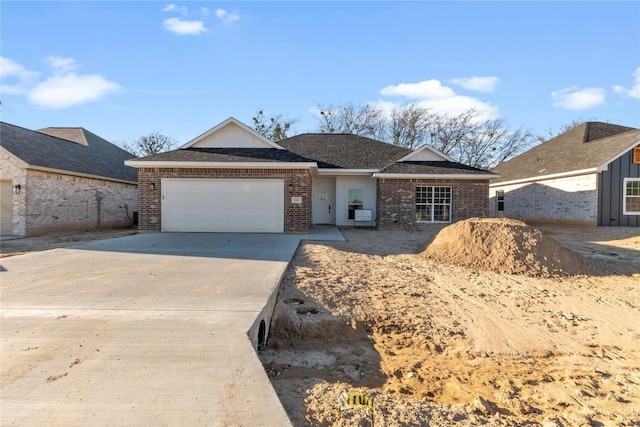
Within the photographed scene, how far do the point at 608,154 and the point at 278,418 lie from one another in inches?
808

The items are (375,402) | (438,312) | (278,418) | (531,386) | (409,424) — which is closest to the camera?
(278,418)

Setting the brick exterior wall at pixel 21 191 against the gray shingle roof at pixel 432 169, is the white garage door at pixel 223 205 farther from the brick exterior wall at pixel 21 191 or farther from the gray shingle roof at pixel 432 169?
the gray shingle roof at pixel 432 169

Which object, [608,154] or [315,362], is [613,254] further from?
[315,362]

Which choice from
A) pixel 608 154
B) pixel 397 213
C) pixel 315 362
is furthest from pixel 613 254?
pixel 315 362

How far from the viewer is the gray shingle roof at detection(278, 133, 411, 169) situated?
17.5 meters

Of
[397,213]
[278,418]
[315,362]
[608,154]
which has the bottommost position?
[315,362]

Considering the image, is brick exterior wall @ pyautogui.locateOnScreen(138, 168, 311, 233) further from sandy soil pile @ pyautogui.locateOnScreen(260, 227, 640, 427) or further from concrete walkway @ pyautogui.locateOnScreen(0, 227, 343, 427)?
concrete walkway @ pyautogui.locateOnScreen(0, 227, 343, 427)

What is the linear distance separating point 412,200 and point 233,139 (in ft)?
28.2

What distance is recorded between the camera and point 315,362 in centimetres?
407

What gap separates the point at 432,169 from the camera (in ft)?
53.8

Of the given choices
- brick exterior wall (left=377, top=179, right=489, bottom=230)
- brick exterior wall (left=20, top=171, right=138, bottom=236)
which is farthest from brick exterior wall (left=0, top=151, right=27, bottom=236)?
brick exterior wall (left=377, top=179, right=489, bottom=230)

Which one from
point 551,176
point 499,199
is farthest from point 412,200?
point 499,199

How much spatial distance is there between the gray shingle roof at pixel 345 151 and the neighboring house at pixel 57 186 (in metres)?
9.77

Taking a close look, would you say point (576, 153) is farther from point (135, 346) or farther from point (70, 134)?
point (70, 134)
